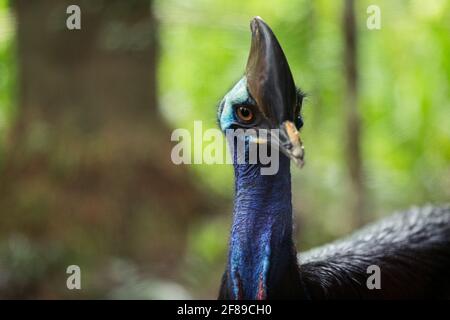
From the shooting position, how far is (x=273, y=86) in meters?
2.19

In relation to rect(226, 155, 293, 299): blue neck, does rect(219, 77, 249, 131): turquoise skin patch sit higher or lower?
higher

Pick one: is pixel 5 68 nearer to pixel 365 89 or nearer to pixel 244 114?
pixel 365 89

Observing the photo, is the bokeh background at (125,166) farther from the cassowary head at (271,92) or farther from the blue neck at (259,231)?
the cassowary head at (271,92)

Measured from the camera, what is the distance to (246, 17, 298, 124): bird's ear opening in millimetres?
2188

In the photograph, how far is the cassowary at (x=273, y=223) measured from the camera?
2199 millimetres

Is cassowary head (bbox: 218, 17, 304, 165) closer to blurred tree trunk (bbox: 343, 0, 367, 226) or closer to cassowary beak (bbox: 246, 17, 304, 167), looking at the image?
cassowary beak (bbox: 246, 17, 304, 167)

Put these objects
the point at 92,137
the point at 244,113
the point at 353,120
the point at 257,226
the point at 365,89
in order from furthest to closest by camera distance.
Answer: the point at 365,89, the point at 92,137, the point at 353,120, the point at 257,226, the point at 244,113

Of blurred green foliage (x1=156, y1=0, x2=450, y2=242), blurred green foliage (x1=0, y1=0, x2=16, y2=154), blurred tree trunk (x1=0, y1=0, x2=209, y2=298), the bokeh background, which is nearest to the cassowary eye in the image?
the bokeh background

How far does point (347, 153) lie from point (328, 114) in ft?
5.80

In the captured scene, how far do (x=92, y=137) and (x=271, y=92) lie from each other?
3.52 m

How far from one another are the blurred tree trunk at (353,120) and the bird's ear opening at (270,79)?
2.80m

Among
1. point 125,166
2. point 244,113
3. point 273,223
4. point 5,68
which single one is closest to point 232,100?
point 244,113
